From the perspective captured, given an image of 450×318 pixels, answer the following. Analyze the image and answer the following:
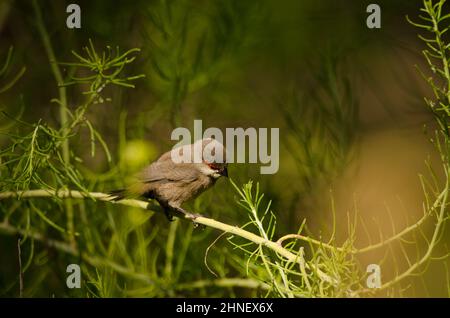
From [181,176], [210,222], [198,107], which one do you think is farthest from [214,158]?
[198,107]

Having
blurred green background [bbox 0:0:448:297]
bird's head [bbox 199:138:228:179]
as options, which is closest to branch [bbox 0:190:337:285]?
bird's head [bbox 199:138:228:179]

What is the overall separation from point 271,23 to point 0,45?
1.40 m

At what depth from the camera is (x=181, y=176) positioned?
270 centimetres

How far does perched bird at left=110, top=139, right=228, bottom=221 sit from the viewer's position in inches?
102

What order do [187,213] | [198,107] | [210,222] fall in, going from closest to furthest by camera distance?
[210,222]
[187,213]
[198,107]

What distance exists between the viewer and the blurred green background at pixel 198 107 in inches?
112

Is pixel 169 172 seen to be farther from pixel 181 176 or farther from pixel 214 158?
pixel 214 158

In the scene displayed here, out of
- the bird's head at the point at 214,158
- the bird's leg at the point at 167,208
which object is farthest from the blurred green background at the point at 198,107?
the bird's head at the point at 214,158

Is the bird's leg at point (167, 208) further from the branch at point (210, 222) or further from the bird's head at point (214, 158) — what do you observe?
A: the bird's head at point (214, 158)

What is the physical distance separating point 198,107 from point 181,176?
598 mm

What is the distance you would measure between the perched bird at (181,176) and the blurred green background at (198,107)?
157 mm

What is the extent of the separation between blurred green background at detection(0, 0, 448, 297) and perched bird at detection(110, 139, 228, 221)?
16 centimetres

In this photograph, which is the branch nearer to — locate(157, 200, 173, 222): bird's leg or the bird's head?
locate(157, 200, 173, 222): bird's leg

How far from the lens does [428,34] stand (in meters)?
4.41
